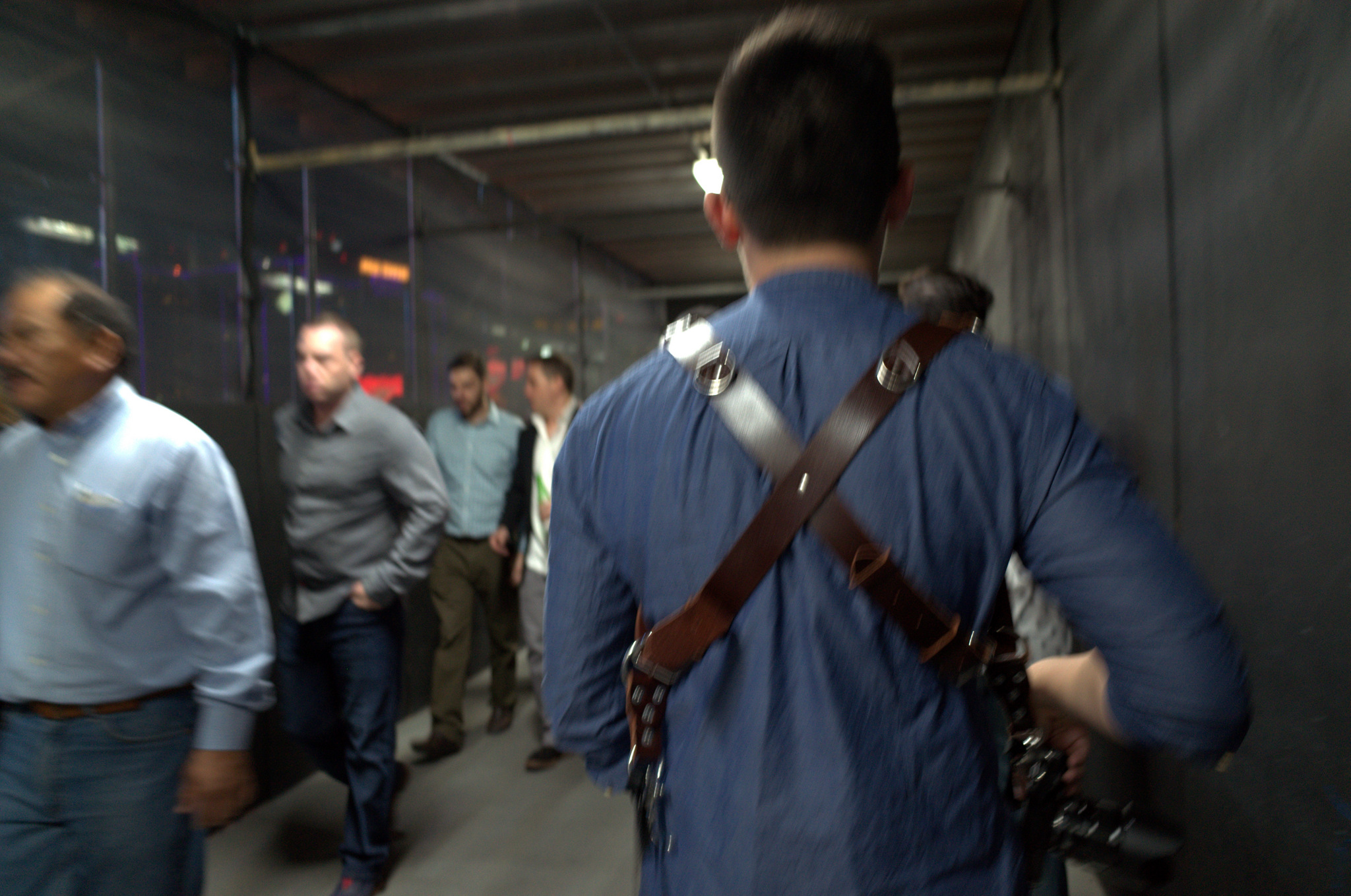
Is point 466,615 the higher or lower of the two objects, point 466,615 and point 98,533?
the lower

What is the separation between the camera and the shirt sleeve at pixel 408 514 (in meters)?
3.02

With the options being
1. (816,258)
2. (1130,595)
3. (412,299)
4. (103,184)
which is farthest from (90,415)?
(412,299)

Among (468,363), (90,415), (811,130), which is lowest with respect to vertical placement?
(90,415)

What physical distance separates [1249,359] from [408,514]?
263 centimetres

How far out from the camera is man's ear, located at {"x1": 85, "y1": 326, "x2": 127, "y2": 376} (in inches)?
68.8

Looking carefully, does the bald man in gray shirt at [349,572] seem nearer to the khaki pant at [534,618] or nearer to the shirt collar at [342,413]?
the shirt collar at [342,413]

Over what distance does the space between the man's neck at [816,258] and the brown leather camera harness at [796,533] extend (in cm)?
10

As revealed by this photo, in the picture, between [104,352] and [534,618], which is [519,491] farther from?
[104,352]

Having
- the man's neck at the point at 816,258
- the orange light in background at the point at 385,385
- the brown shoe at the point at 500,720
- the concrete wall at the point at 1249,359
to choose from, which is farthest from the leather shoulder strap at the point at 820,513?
the orange light in background at the point at 385,385

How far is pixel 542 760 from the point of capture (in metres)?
4.20

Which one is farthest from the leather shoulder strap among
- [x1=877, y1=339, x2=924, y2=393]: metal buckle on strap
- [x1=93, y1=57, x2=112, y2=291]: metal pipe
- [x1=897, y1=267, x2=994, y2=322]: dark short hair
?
[x1=93, y1=57, x2=112, y2=291]: metal pipe

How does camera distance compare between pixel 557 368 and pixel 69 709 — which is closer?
pixel 69 709

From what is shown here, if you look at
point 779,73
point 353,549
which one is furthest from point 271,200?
point 779,73

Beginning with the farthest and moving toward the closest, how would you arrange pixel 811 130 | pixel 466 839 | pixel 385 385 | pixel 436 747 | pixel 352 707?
pixel 385 385
pixel 436 747
pixel 466 839
pixel 352 707
pixel 811 130
